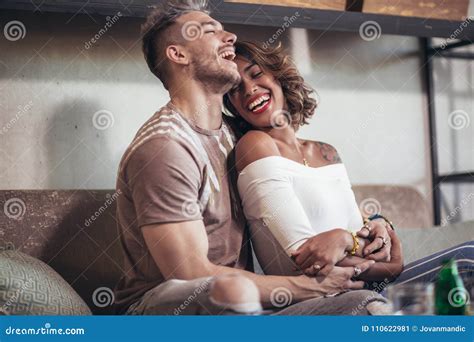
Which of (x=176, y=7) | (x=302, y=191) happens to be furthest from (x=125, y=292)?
(x=176, y=7)

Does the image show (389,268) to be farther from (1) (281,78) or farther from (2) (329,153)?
(1) (281,78)

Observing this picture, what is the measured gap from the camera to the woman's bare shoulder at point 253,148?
1685 millimetres

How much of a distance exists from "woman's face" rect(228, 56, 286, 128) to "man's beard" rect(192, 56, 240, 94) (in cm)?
5

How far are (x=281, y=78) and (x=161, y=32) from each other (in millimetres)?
309

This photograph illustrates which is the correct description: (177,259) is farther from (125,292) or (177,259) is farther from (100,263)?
(100,263)

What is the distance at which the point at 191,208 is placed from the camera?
1.53 meters

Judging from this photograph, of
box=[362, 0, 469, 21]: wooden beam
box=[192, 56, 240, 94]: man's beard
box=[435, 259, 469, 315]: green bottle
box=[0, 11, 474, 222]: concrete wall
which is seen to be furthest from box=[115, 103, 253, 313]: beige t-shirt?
box=[362, 0, 469, 21]: wooden beam

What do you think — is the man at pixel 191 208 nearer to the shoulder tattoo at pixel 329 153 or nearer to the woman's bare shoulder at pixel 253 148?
the woman's bare shoulder at pixel 253 148

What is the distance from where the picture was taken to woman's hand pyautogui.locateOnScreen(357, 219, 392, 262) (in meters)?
1.71

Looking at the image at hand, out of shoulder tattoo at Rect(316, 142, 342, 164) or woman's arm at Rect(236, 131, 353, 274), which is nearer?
woman's arm at Rect(236, 131, 353, 274)

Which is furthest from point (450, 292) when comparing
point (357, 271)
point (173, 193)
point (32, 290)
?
point (32, 290)

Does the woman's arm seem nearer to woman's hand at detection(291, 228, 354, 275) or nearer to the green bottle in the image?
woman's hand at detection(291, 228, 354, 275)

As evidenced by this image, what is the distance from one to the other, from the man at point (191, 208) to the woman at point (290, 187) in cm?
4

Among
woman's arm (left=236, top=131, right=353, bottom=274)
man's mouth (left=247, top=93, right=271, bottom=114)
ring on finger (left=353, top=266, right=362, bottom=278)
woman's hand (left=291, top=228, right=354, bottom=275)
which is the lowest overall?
ring on finger (left=353, top=266, right=362, bottom=278)
